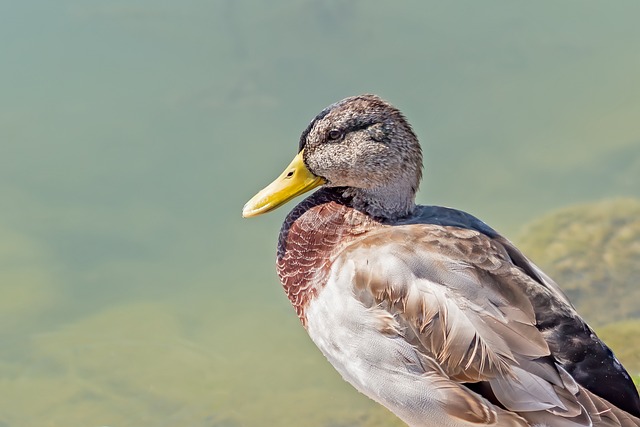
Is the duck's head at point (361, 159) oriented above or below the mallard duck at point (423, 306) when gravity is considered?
above

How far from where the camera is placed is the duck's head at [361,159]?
175 inches

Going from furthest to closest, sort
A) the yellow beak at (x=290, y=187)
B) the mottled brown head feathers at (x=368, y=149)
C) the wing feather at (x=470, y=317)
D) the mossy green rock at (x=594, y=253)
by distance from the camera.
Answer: the mossy green rock at (x=594, y=253), the yellow beak at (x=290, y=187), the mottled brown head feathers at (x=368, y=149), the wing feather at (x=470, y=317)

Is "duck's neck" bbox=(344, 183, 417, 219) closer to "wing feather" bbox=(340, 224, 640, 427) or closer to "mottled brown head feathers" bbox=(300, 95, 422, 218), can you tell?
"mottled brown head feathers" bbox=(300, 95, 422, 218)

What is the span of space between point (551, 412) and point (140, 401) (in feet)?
9.91

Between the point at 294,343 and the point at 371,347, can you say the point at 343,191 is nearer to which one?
the point at 371,347

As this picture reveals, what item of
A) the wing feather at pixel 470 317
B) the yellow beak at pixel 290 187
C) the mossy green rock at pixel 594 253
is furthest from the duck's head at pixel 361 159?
the mossy green rock at pixel 594 253

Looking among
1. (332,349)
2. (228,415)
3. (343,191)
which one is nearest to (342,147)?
(343,191)

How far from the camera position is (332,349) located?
4.25 m

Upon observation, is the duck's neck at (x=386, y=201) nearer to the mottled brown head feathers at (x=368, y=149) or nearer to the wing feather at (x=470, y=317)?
the mottled brown head feathers at (x=368, y=149)

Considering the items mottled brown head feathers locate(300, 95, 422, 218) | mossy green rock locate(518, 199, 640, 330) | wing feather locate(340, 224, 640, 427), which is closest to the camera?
wing feather locate(340, 224, 640, 427)

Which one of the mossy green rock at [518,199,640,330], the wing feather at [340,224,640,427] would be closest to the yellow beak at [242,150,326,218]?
the wing feather at [340,224,640,427]

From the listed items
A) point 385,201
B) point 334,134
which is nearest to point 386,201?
point 385,201

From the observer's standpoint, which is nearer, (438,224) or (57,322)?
(438,224)

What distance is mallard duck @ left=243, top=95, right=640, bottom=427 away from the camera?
3900 mm
